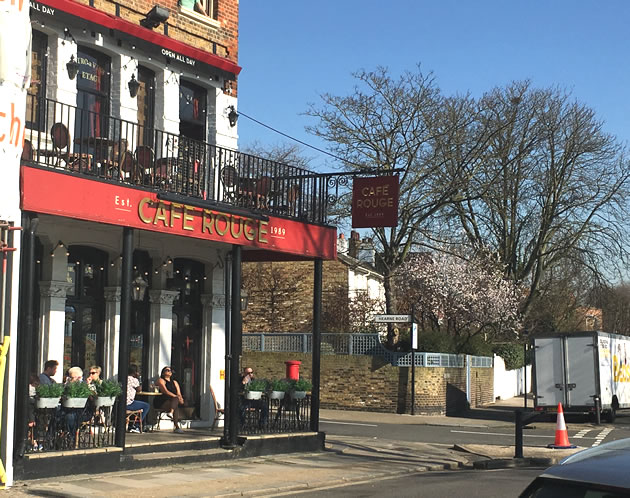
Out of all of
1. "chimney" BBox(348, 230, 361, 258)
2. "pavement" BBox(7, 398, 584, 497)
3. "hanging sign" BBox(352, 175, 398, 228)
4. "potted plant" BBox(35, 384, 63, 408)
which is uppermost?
"chimney" BBox(348, 230, 361, 258)

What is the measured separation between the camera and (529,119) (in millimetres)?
40562

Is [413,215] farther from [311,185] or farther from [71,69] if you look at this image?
[71,69]

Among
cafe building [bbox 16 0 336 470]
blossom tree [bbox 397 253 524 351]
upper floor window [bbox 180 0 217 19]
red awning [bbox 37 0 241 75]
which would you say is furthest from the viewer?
blossom tree [bbox 397 253 524 351]

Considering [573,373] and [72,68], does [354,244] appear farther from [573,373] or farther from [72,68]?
[72,68]

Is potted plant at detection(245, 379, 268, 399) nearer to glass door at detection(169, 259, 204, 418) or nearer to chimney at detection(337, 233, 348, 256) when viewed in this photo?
glass door at detection(169, 259, 204, 418)

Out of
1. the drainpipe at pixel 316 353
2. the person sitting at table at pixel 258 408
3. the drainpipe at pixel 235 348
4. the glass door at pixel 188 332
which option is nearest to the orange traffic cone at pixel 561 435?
the drainpipe at pixel 316 353

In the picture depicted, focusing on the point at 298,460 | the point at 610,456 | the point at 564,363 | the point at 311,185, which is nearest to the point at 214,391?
the point at 298,460

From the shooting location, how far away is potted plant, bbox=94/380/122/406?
14.1 meters

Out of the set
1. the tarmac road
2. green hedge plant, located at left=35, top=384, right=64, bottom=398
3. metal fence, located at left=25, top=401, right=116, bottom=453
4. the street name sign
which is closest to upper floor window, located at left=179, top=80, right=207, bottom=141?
metal fence, located at left=25, top=401, right=116, bottom=453

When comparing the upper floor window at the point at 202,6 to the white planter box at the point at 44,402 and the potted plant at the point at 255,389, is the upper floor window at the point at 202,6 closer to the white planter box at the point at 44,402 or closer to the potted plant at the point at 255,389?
the potted plant at the point at 255,389

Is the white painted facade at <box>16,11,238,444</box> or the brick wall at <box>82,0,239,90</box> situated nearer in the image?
the white painted facade at <box>16,11,238,444</box>

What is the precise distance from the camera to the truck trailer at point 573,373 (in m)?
27.6

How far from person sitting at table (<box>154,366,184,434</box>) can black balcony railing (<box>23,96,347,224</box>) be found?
350cm

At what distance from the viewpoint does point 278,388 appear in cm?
1816
